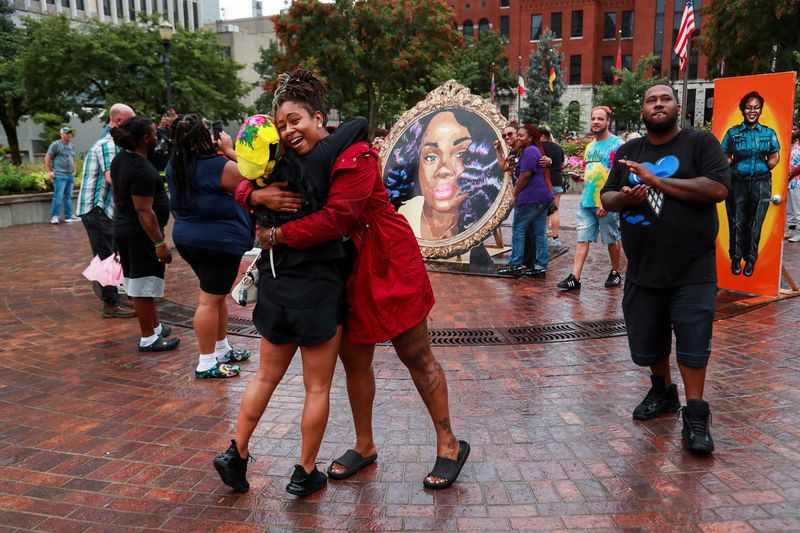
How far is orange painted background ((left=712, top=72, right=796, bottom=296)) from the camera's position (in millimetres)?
5977

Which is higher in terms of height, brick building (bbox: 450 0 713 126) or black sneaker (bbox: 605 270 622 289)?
brick building (bbox: 450 0 713 126)

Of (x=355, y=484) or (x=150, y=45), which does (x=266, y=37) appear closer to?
(x=150, y=45)

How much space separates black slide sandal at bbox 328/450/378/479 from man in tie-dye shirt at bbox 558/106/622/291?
14.9ft

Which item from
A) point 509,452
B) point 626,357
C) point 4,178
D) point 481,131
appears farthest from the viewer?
point 4,178

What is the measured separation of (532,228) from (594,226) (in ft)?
2.97

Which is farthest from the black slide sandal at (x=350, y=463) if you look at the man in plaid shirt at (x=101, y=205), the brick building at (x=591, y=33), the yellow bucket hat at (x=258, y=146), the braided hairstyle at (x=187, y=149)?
the brick building at (x=591, y=33)

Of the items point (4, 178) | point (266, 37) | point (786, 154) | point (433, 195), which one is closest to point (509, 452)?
point (786, 154)

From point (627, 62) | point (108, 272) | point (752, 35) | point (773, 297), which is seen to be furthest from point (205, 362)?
point (627, 62)

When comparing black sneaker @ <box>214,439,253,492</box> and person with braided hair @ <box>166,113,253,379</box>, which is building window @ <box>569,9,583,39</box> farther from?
black sneaker @ <box>214,439,253,492</box>

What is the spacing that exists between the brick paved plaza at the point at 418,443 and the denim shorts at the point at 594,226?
182 cm

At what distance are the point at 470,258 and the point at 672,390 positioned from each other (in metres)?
4.64

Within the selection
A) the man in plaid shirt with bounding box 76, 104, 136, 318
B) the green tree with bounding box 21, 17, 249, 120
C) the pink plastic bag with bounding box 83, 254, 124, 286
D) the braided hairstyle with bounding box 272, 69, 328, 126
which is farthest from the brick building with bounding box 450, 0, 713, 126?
the braided hairstyle with bounding box 272, 69, 328, 126

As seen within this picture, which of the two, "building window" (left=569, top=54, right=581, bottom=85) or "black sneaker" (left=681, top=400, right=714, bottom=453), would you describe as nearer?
"black sneaker" (left=681, top=400, right=714, bottom=453)

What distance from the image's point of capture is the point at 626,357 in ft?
16.5
